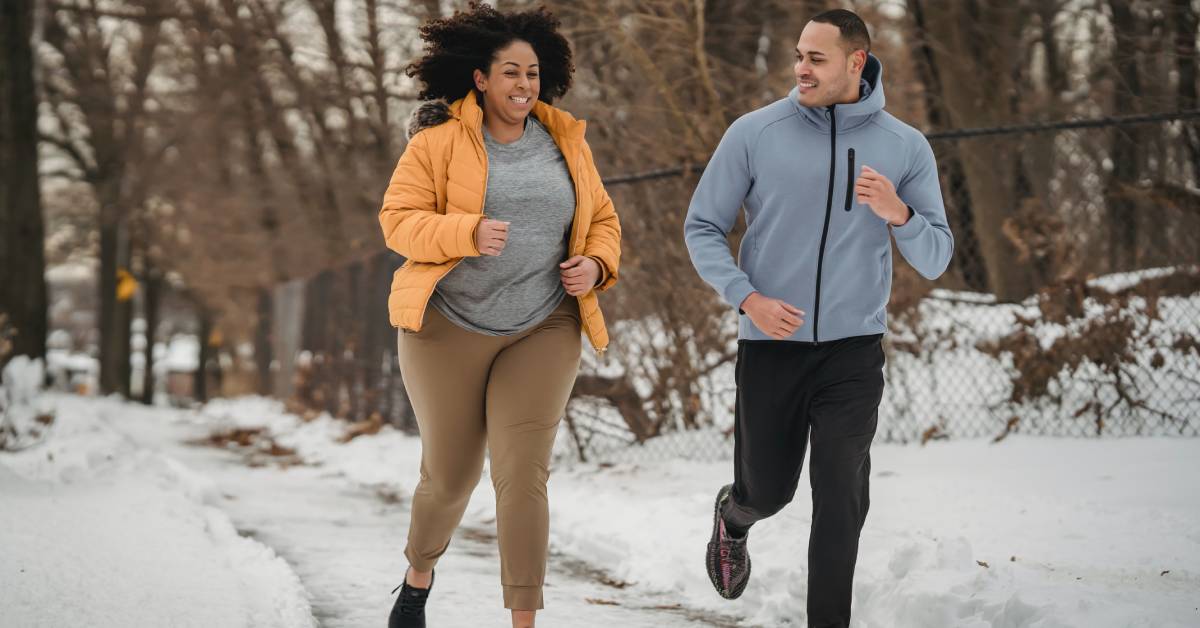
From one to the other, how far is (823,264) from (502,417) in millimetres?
1127

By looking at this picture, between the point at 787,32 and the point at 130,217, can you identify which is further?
the point at 130,217

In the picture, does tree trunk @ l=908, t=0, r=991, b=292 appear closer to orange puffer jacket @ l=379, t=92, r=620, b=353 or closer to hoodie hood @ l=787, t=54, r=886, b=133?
hoodie hood @ l=787, t=54, r=886, b=133

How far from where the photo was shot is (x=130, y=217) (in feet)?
98.1

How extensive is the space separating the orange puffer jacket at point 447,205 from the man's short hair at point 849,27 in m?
0.88

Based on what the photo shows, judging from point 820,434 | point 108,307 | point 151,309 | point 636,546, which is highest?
point 820,434

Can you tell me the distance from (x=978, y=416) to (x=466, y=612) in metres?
4.55

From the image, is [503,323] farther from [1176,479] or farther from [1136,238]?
[1136,238]

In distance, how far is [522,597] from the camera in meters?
3.81

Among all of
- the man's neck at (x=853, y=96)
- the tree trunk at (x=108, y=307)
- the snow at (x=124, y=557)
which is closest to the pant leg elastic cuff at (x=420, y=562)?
the snow at (x=124, y=557)

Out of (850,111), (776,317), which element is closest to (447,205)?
(776,317)

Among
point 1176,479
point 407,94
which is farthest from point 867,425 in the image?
point 407,94

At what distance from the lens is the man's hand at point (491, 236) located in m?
3.64

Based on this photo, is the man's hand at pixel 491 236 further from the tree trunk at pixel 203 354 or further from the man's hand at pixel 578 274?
the tree trunk at pixel 203 354

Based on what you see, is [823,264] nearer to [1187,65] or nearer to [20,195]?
[1187,65]
